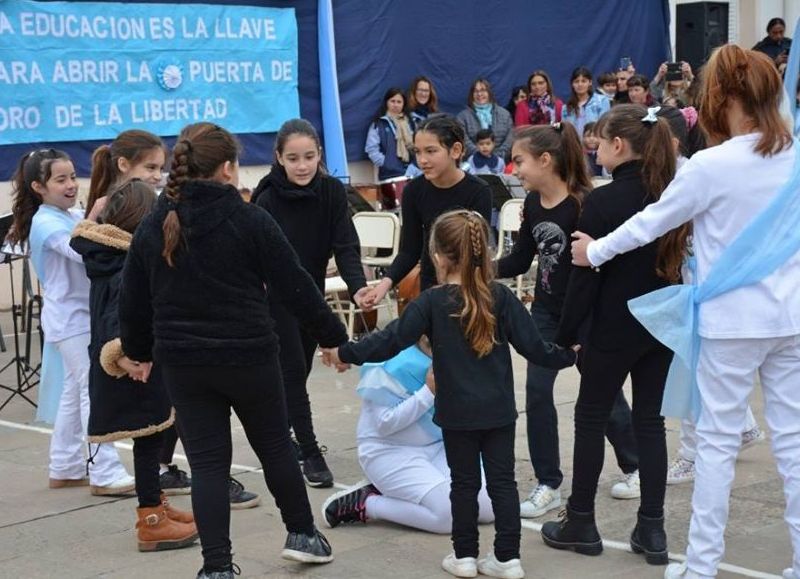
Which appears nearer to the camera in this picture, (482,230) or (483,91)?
(482,230)

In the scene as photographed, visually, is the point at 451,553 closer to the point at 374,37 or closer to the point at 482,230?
the point at 482,230

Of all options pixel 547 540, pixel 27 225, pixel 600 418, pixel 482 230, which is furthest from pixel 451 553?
pixel 27 225

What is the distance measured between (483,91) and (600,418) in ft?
35.1

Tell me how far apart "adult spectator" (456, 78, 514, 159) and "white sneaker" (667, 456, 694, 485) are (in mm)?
9194

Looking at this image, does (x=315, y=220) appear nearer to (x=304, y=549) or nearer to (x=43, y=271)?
(x=43, y=271)

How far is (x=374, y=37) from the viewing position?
49.0 ft

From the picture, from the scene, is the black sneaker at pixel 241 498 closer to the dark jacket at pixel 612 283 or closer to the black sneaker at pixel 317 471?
the black sneaker at pixel 317 471

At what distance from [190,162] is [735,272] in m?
1.88

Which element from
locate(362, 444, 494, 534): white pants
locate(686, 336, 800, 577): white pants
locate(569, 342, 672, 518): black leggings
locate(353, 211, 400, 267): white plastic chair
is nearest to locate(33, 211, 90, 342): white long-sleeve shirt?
locate(362, 444, 494, 534): white pants

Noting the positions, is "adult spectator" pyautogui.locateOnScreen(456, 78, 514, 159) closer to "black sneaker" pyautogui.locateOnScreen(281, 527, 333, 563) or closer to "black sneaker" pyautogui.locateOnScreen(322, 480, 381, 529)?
"black sneaker" pyautogui.locateOnScreen(322, 480, 381, 529)

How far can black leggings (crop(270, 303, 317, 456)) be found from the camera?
20.7 ft

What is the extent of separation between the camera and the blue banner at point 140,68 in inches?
468

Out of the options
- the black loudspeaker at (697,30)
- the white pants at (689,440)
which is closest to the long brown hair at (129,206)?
the white pants at (689,440)

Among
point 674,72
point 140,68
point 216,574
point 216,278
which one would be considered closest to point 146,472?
point 216,574
